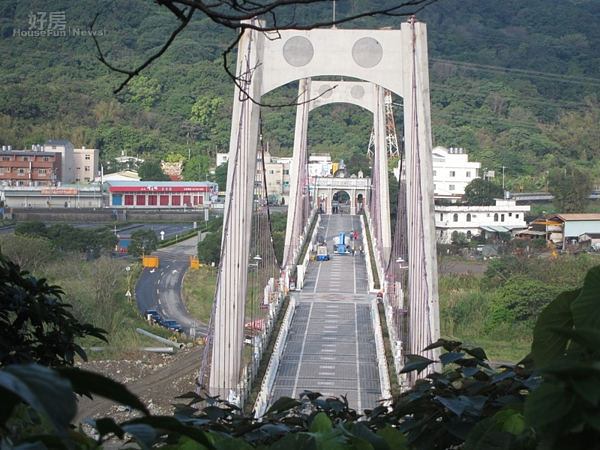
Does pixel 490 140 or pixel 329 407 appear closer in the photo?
pixel 329 407

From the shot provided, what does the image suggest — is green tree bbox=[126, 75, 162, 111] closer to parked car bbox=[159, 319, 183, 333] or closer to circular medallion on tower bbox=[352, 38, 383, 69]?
parked car bbox=[159, 319, 183, 333]

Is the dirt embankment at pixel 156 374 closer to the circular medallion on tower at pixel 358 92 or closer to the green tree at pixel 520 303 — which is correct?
the green tree at pixel 520 303

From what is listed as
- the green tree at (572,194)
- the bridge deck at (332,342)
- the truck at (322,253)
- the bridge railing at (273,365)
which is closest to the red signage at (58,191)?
the green tree at (572,194)

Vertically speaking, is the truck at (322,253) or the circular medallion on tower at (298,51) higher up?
the circular medallion on tower at (298,51)

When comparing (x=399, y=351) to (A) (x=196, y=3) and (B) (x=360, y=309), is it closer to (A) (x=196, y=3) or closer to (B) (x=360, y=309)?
(B) (x=360, y=309)

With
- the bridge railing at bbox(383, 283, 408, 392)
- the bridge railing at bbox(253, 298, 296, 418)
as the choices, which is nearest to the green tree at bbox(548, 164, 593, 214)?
the bridge railing at bbox(383, 283, 408, 392)

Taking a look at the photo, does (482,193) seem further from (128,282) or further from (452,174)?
(128,282)

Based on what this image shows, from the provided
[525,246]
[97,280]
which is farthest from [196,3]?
[525,246]
